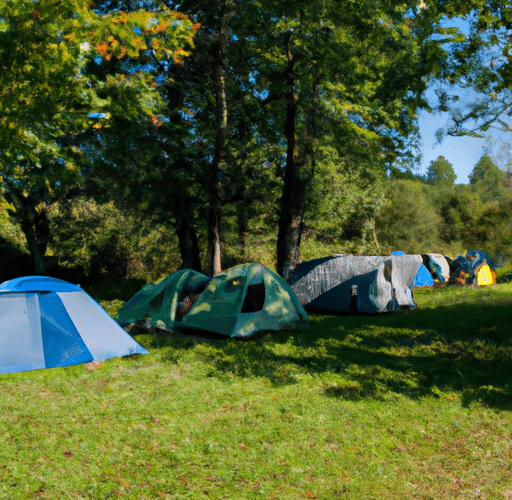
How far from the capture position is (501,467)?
200 inches

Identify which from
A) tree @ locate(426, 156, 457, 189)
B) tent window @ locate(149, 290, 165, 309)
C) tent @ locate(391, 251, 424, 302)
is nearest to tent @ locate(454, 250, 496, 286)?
tent @ locate(391, 251, 424, 302)

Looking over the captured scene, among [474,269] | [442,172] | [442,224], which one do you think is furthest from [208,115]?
[442,172]

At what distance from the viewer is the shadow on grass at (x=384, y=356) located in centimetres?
742

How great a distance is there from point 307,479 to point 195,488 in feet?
3.39

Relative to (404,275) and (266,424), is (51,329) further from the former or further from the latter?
→ (404,275)

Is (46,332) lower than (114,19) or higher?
lower

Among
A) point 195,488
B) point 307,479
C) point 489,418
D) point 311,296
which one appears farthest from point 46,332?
point 311,296

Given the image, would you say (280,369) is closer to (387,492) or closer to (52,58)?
(387,492)

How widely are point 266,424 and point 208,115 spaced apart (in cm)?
1384

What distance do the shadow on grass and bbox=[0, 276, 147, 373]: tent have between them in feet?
3.94

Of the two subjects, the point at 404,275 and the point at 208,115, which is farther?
the point at 208,115

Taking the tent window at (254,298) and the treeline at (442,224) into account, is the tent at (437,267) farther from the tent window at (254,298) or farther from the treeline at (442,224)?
the treeline at (442,224)

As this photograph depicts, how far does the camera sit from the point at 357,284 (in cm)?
1409

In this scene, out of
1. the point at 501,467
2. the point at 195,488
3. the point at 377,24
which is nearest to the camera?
the point at 195,488
